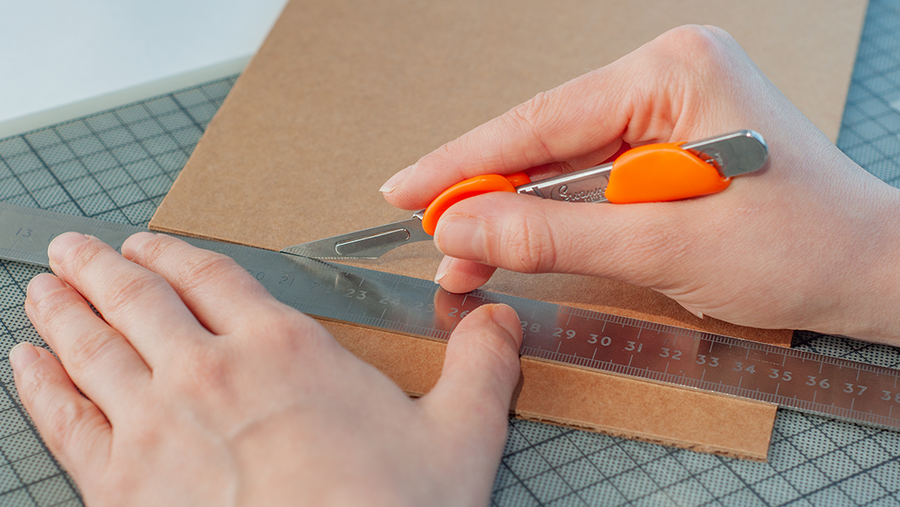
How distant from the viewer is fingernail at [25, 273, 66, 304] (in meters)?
1.00

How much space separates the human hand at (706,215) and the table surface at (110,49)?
100 centimetres

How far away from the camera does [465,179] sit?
107 centimetres

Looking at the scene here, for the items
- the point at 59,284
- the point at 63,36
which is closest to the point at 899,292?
the point at 59,284

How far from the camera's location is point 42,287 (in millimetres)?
1005

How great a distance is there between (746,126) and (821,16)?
116cm

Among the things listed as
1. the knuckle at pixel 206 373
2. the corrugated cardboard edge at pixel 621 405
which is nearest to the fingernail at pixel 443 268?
the corrugated cardboard edge at pixel 621 405

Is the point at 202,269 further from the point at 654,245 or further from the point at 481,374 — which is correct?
the point at 654,245

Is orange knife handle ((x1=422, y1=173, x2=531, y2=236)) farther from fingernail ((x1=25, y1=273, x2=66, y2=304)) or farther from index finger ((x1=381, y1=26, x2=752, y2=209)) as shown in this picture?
fingernail ((x1=25, y1=273, x2=66, y2=304))

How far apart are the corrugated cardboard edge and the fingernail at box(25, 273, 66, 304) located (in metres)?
0.47

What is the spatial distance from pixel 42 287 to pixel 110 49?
1.06 m

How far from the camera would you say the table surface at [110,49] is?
5.21ft

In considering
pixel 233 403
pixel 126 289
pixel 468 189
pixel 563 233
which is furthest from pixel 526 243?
pixel 126 289

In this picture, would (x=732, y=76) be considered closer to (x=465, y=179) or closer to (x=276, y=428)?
(x=465, y=179)

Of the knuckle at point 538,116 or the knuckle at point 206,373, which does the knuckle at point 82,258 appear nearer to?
the knuckle at point 206,373
